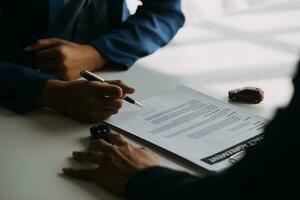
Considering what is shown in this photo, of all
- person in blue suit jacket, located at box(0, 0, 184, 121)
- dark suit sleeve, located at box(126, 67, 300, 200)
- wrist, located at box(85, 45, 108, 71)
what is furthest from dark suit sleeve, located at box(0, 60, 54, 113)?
dark suit sleeve, located at box(126, 67, 300, 200)

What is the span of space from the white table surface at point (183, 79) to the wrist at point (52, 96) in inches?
0.8

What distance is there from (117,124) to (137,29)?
1.52 ft

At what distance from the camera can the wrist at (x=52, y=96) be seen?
114cm

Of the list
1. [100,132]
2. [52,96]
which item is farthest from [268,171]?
[52,96]

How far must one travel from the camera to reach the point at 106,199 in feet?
2.82

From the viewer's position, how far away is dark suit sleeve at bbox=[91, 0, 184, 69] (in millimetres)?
1397

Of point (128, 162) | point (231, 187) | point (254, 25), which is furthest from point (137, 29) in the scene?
point (231, 187)

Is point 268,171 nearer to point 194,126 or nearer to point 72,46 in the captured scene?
point 194,126

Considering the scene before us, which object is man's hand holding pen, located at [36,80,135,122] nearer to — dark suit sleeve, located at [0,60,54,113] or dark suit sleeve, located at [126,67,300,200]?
dark suit sleeve, located at [0,60,54,113]

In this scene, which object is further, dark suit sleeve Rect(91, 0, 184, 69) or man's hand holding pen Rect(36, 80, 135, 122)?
dark suit sleeve Rect(91, 0, 184, 69)

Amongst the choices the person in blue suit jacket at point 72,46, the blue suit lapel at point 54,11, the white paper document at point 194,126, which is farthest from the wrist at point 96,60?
the white paper document at point 194,126

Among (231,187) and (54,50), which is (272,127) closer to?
(231,187)

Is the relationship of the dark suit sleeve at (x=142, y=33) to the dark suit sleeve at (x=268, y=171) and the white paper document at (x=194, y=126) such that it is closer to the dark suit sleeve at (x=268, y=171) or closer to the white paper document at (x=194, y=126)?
the white paper document at (x=194, y=126)

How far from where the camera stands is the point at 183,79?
1297mm
